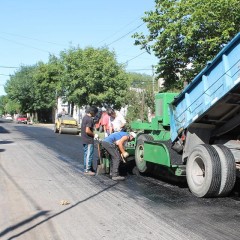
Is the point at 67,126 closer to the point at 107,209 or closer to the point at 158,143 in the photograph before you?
the point at 158,143

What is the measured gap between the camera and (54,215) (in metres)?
6.40

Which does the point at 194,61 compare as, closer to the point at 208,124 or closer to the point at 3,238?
the point at 208,124

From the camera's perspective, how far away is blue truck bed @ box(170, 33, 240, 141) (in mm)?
7008

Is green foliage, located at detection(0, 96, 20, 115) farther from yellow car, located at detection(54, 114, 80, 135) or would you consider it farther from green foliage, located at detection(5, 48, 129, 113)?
yellow car, located at detection(54, 114, 80, 135)

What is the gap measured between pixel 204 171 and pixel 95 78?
2772cm

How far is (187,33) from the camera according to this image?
17297 mm

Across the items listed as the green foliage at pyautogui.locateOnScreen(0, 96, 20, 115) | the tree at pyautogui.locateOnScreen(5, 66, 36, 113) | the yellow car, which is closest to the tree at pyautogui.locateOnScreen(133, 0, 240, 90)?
the yellow car

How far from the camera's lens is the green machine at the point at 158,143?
28.5 ft

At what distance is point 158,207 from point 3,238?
8.51 feet

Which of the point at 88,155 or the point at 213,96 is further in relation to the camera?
the point at 88,155

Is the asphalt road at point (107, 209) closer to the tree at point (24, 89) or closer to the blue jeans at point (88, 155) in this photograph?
the blue jeans at point (88, 155)

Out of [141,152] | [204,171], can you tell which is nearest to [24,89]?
[141,152]

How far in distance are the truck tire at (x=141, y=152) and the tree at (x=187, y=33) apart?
7185mm

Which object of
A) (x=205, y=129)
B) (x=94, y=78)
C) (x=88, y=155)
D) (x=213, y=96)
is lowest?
(x=88, y=155)
